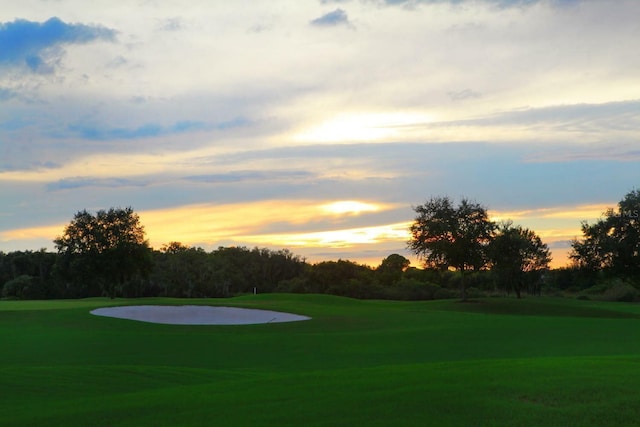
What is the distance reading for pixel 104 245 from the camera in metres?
63.8

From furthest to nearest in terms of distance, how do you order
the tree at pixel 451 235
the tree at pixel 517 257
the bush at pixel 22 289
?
the bush at pixel 22 289
the tree at pixel 517 257
the tree at pixel 451 235

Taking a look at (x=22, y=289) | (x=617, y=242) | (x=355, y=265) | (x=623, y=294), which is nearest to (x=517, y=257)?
(x=617, y=242)

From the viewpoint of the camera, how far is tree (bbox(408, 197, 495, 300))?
5403 centimetres

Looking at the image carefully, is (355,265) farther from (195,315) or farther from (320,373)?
(320,373)

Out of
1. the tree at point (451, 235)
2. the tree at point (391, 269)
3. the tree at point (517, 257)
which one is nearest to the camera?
the tree at point (451, 235)

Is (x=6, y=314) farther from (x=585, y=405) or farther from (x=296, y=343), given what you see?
(x=585, y=405)

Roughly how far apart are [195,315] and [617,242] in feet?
142

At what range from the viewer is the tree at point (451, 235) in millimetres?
54031

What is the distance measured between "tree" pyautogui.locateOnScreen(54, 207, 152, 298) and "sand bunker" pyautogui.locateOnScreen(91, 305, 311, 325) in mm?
24980

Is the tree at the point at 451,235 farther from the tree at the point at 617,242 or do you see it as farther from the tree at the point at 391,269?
the tree at the point at 391,269

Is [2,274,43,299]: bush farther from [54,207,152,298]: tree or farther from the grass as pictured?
the grass

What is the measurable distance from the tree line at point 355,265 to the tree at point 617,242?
9 centimetres

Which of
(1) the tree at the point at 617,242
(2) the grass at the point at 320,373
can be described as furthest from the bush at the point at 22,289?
(1) the tree at the point at 617,242

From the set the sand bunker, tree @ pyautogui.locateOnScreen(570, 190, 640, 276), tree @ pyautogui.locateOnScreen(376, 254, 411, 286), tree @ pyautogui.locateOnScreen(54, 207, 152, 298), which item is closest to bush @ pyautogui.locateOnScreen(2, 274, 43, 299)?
tree @ pyautogui.locateOnScreen(54, 207, 152, 298)
